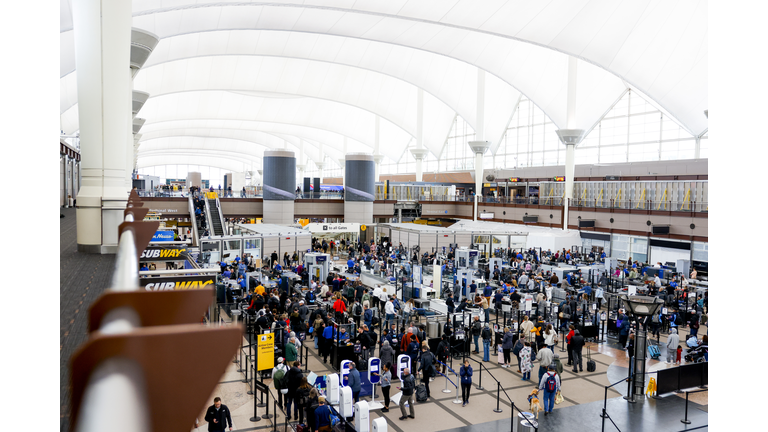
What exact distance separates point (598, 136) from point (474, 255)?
23.8 meters

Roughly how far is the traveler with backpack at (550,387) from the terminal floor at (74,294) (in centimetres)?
860

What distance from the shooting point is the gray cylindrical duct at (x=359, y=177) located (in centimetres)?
4119

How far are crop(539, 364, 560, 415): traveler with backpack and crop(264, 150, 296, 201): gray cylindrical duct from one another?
30.3 meters

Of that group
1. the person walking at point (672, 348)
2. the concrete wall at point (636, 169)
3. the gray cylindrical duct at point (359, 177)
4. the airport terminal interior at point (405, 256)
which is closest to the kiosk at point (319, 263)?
the airport terminal interior at point (405, 256)

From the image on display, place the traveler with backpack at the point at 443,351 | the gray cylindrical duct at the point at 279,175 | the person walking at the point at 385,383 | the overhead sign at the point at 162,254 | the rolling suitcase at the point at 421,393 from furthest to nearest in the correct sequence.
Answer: the gray cylindrical duct at the point at 279,175, the traveler with backpack at the point at 443,351, the rolling suitcase at the point at 421,393, the person walking at the point at 385,383, the overhead sign at the point at 162,254

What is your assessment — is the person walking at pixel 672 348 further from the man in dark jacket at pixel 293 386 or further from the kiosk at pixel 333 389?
the man in dark jacket at pixel 293 386

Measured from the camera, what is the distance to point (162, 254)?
7.73 metres

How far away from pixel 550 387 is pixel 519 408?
86 cm

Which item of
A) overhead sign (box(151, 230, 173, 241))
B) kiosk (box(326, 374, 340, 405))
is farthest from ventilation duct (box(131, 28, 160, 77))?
kiosk (box(326, 374, 340, 405))

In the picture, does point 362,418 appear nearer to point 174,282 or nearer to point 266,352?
point 266,352

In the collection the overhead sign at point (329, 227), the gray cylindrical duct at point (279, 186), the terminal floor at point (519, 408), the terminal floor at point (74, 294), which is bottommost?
Result: the terminal floor at point (519, 408)

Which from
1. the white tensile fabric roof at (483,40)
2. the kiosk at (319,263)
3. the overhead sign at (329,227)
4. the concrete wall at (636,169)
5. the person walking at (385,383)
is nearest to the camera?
the person walking at (385,383)

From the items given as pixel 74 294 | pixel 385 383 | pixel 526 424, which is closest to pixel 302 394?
pixel 385 383
